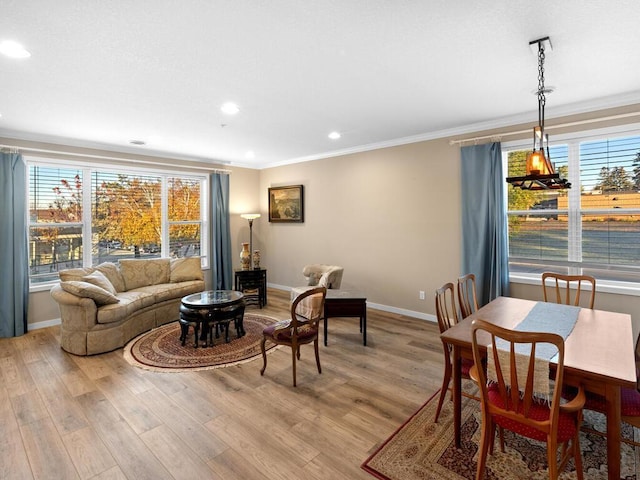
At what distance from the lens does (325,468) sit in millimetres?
2010

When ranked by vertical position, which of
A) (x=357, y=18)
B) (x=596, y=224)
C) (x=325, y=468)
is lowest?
(x=325, y=468)

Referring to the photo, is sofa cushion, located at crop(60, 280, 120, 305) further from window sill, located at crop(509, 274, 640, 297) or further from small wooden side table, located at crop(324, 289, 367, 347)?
window sill, located at crop(509, 274, 640, 297)

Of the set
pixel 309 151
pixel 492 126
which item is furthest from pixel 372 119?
pixel 309 151

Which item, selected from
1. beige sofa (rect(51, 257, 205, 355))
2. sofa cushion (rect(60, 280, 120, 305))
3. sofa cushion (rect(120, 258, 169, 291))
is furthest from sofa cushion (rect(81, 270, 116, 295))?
sofa cushion (rect(120, 258, 169, 291))

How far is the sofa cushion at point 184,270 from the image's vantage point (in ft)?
17.4

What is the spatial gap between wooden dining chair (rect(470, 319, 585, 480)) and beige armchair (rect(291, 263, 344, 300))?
275 cm

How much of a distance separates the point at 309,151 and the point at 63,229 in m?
3.96

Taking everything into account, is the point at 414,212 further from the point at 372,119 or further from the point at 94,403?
the point at 94,403

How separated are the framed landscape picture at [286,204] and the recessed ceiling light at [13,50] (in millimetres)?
4397

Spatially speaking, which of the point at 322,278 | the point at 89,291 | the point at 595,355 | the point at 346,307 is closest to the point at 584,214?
the point at 595,355

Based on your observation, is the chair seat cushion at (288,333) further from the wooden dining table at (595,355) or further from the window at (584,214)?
the window at (584,214)

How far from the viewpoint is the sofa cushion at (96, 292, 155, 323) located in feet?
12.3

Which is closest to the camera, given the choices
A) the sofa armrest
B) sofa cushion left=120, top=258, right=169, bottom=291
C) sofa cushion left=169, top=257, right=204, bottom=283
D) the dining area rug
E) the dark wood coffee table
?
the dining area rug

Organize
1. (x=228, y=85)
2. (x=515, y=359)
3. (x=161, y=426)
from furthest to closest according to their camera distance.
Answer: (x=228, y=85), (x=161, y=426), (x=515, y=359)
